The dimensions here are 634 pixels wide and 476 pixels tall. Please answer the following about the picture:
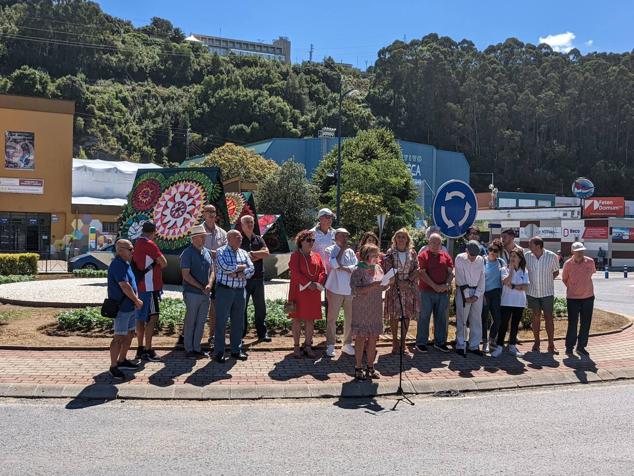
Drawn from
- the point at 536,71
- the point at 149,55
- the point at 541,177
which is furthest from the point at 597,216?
the point at 149,55

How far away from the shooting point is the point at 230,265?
773 centimetres

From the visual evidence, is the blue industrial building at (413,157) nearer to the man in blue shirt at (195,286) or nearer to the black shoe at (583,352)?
the black shoe at (583,352)

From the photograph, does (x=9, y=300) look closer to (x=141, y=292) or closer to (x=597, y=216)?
(x=141, y=292)

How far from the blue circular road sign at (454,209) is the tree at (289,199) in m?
27.3

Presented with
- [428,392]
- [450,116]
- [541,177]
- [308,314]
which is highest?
[450,116]

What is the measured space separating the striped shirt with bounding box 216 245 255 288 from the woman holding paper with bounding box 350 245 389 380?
145 centimetres

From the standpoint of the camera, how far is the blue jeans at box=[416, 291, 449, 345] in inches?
340

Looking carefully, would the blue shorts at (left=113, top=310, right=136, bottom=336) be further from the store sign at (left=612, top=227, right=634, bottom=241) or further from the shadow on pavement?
the store sign at (left=612, top=227, right=634, bottom=241)

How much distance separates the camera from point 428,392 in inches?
281

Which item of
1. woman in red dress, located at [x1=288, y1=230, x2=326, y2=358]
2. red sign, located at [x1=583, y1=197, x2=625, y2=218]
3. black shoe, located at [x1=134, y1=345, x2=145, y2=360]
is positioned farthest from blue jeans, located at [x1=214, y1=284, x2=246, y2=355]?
red sign, located at [x1=583, y1=197, x2=625, y2=218]

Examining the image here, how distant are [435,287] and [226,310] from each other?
2862 millimetres

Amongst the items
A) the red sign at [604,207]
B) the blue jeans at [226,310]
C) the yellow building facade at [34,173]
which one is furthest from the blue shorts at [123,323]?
the red sign at [604,207]

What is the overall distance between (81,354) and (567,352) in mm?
7018

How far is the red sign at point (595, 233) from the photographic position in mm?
49469
